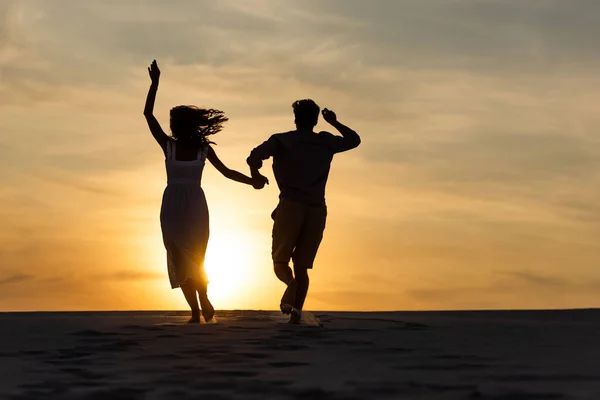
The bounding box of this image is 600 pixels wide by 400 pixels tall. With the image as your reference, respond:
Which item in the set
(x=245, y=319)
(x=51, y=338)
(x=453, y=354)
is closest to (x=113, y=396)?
(x=453, y=354)

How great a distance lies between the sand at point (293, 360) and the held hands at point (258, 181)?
1.42 metres

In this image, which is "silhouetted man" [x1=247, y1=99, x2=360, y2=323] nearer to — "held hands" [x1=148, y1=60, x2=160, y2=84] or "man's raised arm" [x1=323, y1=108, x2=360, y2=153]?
"man's raised arm" [x1=323, y1=108, x2=360, y2=153]

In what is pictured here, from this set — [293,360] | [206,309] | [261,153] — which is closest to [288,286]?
[206,309]

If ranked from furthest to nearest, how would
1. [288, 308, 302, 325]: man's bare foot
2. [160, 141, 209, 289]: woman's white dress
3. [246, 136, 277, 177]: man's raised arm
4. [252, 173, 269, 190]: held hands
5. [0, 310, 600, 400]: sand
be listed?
1. [252, 173, 269, 190]: held hands
2. [160, 141, 209, 289]: woman's white dress
3. [246, 136, 277, 177]: man's raised arm
4. [288, 308, 302, 325]: man's bare foot
5. [0, 310, 600, 400]: sand

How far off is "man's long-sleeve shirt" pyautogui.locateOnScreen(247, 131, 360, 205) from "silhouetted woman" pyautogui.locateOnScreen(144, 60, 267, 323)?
0.35 metres

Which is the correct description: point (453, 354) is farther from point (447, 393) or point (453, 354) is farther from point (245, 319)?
point (245, 319)

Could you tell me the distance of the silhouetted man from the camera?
32.9ft

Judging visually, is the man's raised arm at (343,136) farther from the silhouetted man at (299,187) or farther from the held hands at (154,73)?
the held hands at (154,73)

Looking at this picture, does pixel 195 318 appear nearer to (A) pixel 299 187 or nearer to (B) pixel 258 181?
(B) pixel 258 181

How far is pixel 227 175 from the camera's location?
10.6 m

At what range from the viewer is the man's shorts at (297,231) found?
10.1 m

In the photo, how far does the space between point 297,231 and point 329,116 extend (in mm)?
1255

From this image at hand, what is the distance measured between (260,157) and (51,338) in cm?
278

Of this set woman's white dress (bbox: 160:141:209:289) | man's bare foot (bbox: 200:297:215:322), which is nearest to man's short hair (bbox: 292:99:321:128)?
woman's white dress (bbox: 160:141:209:289)
